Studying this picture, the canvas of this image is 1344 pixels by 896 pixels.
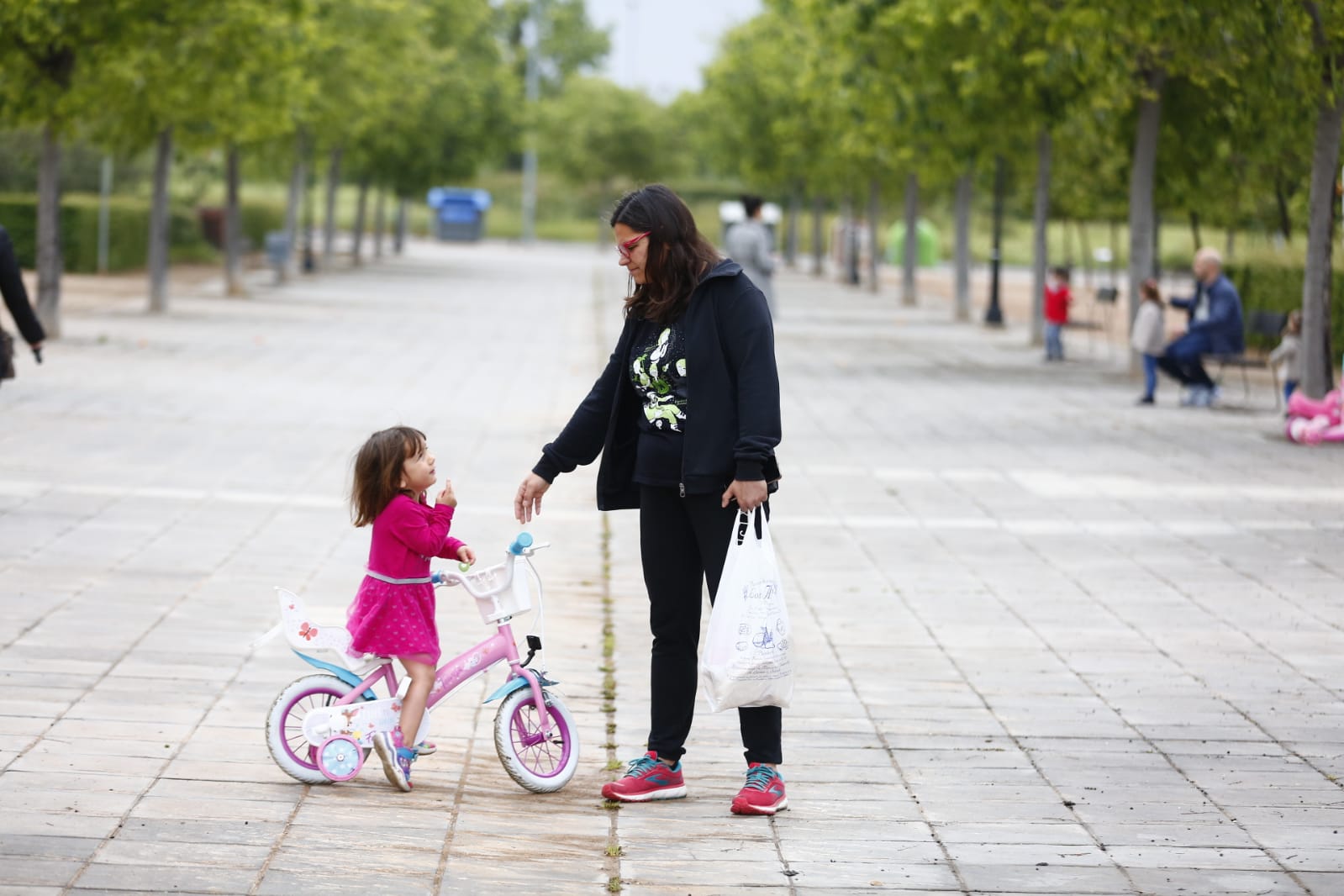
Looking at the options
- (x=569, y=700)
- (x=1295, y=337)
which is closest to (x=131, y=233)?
(x=1295, y=337)

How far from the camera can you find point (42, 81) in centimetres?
1902

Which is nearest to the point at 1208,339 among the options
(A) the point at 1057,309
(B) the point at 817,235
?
(A) the point at 1057,309

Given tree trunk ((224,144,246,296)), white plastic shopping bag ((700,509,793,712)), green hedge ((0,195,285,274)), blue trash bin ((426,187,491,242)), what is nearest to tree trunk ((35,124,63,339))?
tree trunk ((224,144,246,296))

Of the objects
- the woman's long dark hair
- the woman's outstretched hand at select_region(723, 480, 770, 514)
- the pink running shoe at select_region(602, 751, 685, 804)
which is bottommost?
the pink running shoe at select_region(602, 751, 685, 804)

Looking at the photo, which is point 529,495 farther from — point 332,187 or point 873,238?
point 873,238

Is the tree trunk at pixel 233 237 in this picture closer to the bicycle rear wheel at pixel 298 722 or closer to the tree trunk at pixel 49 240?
the tree trunk at pixel 49 240

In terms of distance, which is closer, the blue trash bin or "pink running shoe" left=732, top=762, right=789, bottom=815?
"pink running shoe" left=732, top=762, right=789, bottom=815

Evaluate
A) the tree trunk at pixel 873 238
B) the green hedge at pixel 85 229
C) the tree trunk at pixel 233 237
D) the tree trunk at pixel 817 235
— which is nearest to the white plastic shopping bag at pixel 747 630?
the tree trunk at pixel 233 237

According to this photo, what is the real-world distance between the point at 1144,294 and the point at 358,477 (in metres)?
14.5

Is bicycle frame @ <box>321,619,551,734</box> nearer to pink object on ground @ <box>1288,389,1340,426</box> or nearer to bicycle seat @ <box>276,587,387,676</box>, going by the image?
bicycle seat @ <box>276,587,387,676</box>

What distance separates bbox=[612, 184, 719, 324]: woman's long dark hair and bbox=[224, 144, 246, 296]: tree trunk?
2660cm

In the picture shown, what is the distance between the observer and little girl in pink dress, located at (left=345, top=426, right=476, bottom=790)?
5160 mm

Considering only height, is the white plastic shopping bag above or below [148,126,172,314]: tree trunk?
below

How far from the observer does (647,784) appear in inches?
Result: 209
